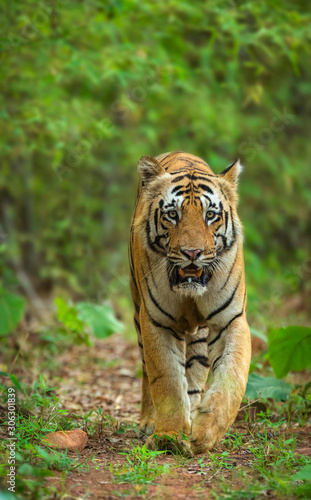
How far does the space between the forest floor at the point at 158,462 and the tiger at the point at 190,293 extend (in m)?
0.23

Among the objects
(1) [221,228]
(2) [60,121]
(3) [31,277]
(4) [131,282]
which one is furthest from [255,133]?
(1) [221,228]

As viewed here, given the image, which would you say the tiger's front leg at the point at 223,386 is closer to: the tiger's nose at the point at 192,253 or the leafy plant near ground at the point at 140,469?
the leafy plant near ground at the point at 140,469

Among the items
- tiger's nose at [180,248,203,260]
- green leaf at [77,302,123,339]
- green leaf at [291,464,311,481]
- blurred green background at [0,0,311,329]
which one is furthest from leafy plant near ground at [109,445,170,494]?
blurred green background at [0,0,311,329]

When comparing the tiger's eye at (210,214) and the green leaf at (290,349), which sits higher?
the tiger's eye at (210,214)

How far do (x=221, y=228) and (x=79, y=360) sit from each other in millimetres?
3644

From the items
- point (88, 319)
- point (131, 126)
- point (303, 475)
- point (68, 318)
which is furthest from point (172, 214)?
point (131, 126)

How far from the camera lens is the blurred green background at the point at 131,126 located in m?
6.48

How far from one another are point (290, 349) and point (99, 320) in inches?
98.4

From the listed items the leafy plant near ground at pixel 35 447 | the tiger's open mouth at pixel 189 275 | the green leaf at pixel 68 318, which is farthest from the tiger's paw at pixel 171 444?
the green leaf at pixel 68 318

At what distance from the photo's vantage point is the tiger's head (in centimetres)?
365

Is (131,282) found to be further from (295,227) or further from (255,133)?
(295,227)

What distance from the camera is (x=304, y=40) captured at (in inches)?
261

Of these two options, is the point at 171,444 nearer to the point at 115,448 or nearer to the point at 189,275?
the point at 115,448

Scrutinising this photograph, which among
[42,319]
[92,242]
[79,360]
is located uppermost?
[92,242]
